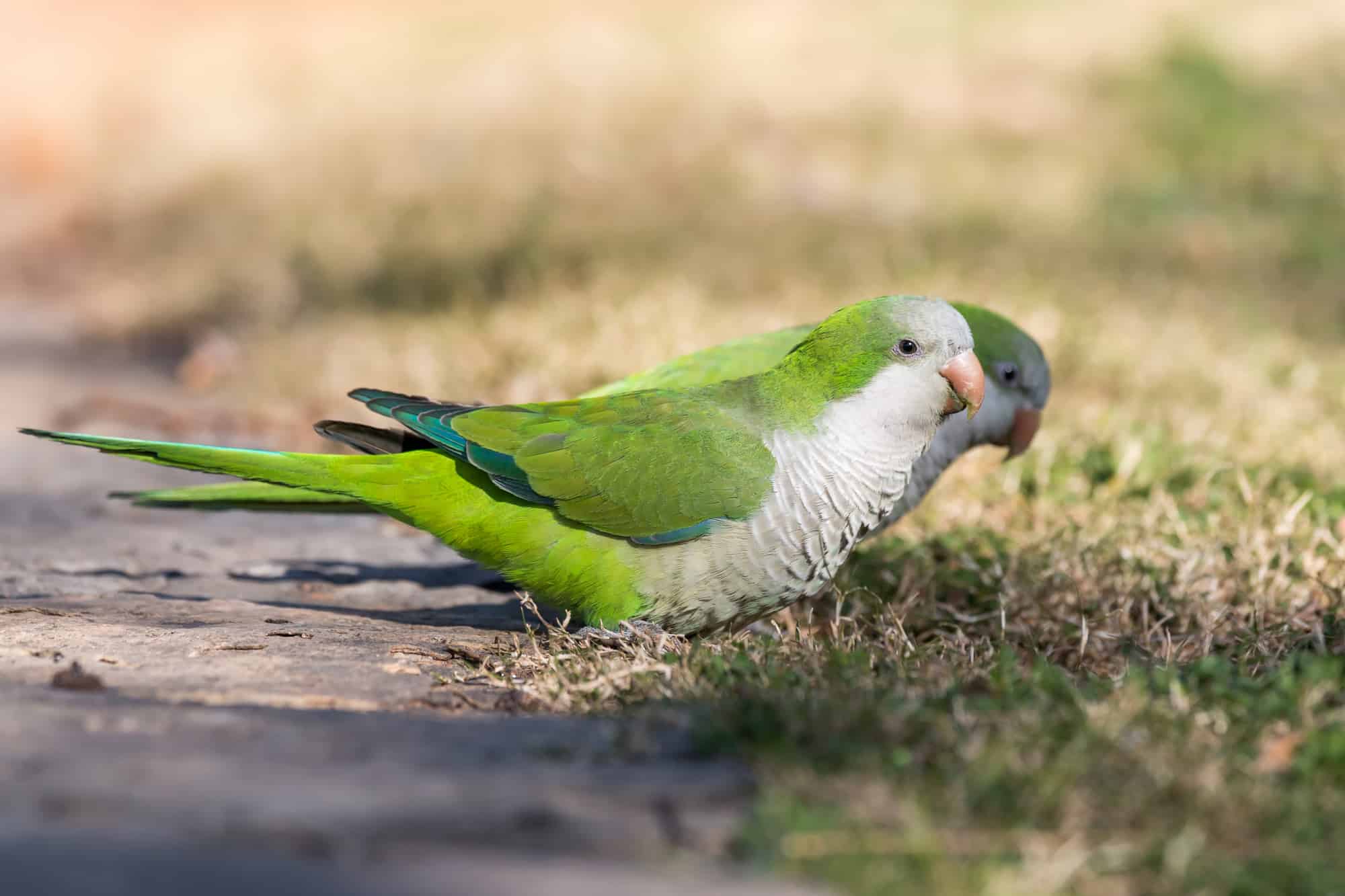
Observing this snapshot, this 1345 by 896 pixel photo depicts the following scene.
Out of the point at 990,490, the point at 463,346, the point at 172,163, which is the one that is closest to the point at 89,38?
the point at 172,163

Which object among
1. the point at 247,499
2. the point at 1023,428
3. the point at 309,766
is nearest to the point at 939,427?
the point at 1023,428

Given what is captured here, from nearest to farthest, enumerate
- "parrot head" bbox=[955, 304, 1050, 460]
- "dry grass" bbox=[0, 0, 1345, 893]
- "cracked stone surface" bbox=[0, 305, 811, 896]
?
"cracked stone surface" bbox=[0, 305, 811, 896] → "dry grass" bbox=[0, 0, 1345, 893] → "parrot head" bbox=[955, 304, 1050, 460]

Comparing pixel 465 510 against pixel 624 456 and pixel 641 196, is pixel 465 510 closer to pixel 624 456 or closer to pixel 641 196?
pixel 624 456

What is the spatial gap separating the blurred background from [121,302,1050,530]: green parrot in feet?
2.28

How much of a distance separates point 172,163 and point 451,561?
8.57 m

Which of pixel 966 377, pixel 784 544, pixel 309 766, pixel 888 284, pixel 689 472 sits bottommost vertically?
pixel 309 766

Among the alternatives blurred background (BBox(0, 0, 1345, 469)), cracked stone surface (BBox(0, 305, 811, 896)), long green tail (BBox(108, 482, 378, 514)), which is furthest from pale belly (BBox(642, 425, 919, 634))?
blurred background (BBox(0, 0, 1345, 469))

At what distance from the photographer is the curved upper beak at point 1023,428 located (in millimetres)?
4392

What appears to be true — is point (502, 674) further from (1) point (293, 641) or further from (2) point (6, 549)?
(2) point (6, 549)

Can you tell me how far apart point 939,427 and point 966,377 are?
52cm

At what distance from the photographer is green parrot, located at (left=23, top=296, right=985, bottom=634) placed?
3121 millimetres

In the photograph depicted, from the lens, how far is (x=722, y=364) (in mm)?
4086

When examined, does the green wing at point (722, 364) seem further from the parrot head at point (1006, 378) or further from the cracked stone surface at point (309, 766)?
the cracked stone surface at point (309, 766)

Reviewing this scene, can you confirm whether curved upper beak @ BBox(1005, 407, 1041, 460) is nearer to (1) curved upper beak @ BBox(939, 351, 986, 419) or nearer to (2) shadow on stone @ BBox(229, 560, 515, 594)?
(1) curved upper beak @ BBox(939, 351, 986, 419)
